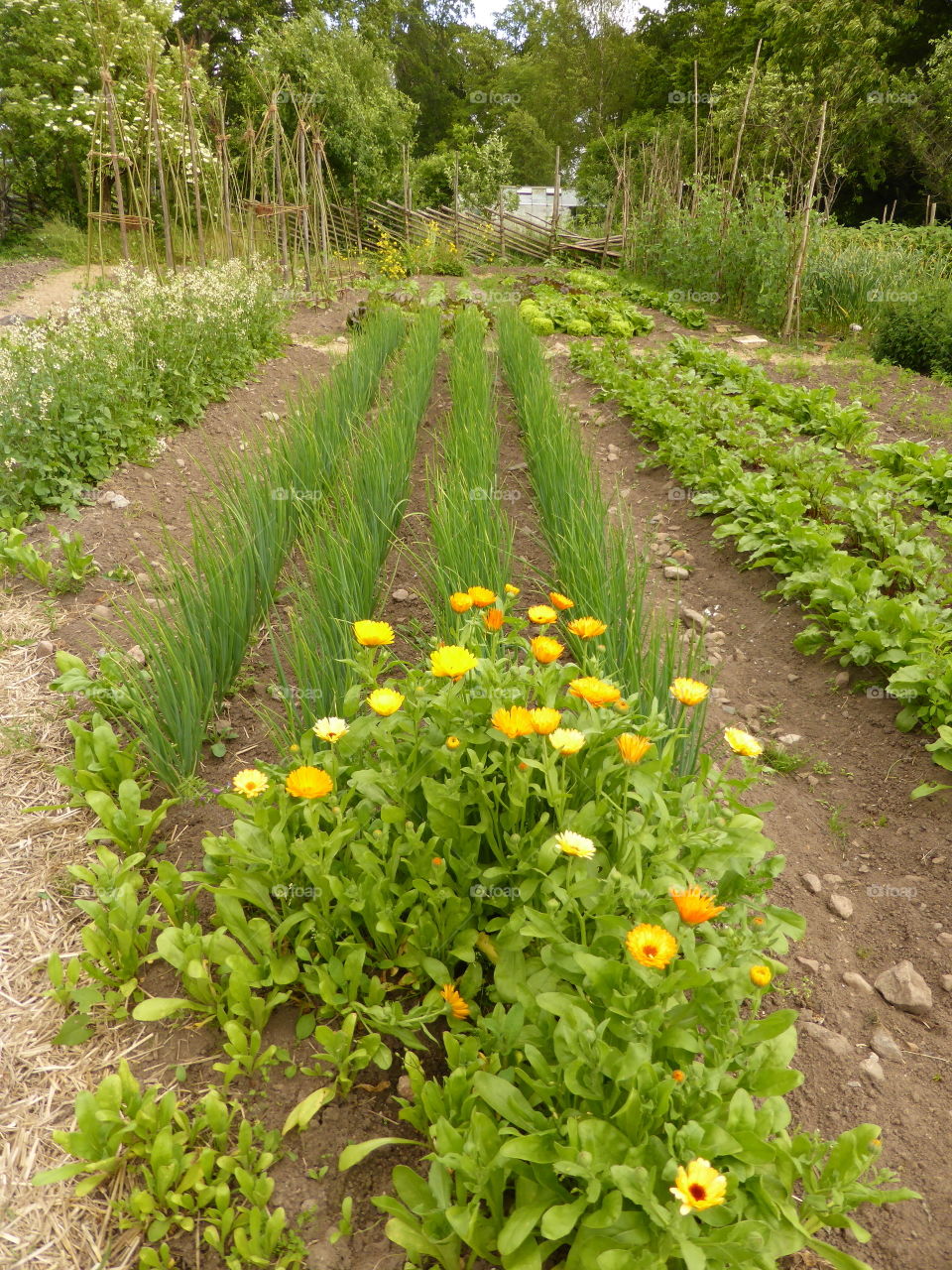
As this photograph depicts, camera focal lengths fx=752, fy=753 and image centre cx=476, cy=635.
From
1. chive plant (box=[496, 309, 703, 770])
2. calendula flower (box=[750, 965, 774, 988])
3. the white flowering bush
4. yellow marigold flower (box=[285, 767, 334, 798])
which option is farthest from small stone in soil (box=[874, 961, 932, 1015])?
the white flowering bush

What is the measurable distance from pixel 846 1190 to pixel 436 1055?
2.12ft

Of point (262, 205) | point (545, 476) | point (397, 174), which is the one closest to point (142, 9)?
point (397, 174)

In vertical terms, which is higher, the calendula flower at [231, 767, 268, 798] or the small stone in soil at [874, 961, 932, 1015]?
the calendula flower at [231, 767, 268, 798]

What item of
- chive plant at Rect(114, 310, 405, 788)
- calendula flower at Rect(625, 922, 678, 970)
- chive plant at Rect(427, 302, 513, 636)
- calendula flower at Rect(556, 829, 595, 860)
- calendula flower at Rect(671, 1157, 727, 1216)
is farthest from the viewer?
chive plant at Rect(427, 302, 513, 636)

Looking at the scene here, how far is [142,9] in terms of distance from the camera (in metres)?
A: 13.0

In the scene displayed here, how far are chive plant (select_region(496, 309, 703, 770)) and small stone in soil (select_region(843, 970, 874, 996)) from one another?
1.69 feet

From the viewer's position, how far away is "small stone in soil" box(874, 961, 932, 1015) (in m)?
1.47

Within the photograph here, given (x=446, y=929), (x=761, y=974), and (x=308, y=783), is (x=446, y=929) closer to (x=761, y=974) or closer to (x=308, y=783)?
(x=308, y=783)

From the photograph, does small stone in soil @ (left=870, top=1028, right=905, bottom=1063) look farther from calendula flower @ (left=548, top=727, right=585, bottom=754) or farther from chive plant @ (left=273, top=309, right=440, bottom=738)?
chive plant @ (left=273, top=309, right=440, bottom=738)

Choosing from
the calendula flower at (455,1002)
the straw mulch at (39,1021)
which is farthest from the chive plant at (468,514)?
the straw mulch at (39,1021)

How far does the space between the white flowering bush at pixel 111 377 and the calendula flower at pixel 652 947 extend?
297cm

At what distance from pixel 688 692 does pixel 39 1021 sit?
1.32 metres

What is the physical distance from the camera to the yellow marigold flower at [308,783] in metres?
1.19

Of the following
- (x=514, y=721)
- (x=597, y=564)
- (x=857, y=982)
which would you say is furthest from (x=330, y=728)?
(x=857, y=982)
